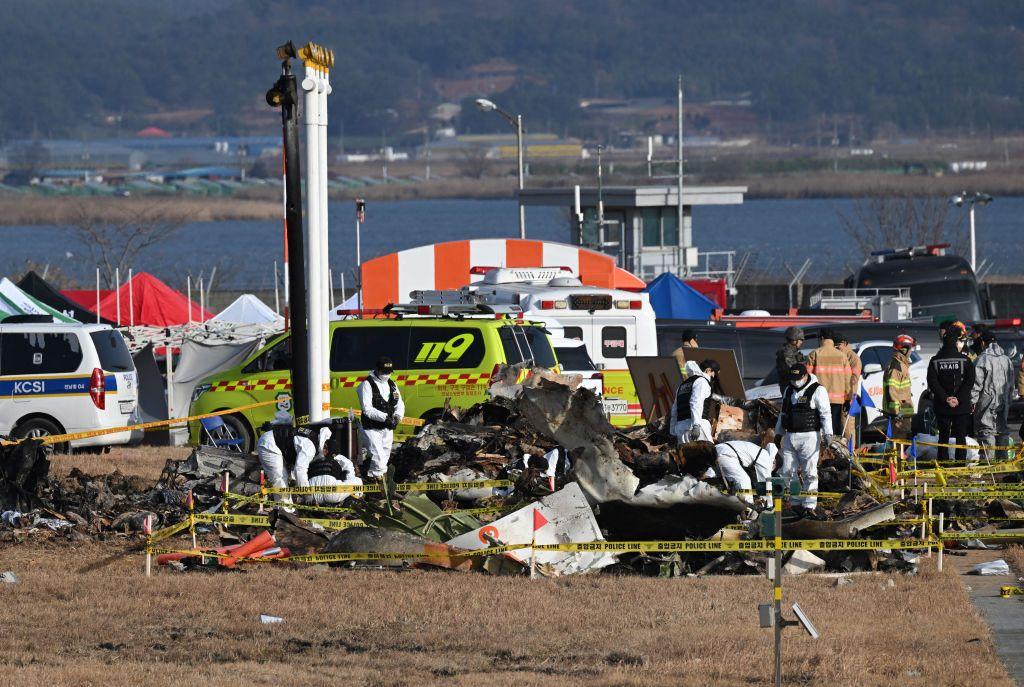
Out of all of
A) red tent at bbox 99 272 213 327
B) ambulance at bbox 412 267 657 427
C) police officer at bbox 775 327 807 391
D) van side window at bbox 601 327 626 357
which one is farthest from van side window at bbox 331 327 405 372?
red tent at bbox 99 272 213 327

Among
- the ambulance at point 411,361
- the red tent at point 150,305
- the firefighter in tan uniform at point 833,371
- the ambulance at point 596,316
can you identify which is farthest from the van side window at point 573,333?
the red tent at point 150,305

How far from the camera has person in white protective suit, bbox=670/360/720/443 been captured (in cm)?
1596

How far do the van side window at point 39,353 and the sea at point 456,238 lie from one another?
32770mm

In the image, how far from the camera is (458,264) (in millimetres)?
31938

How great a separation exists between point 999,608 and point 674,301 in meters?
22.1

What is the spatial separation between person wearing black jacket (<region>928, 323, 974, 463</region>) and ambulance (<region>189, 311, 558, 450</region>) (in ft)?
15.1

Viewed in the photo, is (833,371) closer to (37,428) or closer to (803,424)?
(803,424)

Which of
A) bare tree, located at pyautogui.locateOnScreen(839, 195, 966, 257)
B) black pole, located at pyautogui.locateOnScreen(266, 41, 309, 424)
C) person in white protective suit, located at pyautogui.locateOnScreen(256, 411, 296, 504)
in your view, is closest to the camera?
person in white protective suit, located at pyautogui.locateOnScreen(256, 411, 296, 504)

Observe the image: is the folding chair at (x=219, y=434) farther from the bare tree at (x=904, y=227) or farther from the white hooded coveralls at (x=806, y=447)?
the bare tree at (x=904, y=227)

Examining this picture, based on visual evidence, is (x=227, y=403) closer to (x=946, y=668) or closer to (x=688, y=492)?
(x=688, y=492)

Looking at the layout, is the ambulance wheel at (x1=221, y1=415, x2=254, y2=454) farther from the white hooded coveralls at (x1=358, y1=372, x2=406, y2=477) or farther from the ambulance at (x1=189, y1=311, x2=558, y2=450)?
the white hooded coveralls at (x1=358, y1=372, x2=406, y2=477)

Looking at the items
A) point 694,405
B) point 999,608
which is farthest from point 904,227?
point 999,608

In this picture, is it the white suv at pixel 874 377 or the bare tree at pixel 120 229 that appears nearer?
the white suv at pixel 874 377

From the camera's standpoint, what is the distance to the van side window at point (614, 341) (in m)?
23.1
